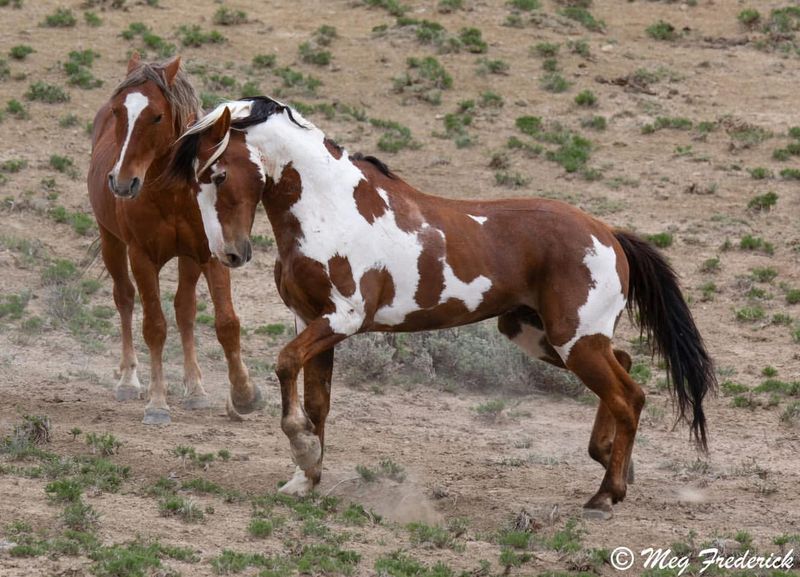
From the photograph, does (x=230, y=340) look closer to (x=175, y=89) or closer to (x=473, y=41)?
(x=175, y=89)

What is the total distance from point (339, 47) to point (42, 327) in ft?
21.7

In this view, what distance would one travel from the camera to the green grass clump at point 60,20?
49.7 feet

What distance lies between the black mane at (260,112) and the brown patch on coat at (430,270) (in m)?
0.87

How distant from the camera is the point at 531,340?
7.23m

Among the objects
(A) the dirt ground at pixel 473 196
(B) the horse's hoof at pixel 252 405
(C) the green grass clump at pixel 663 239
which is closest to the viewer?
(A) the dirt ground at pixel 473 196

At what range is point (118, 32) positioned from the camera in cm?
1515

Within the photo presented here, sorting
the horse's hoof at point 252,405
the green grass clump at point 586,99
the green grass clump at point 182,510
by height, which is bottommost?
the horse's hoof at point 252,405

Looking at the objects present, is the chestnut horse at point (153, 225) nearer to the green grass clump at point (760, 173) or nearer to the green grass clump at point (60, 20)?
the green grass clump at point (60, 20)

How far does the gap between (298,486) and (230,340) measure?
5.58ft

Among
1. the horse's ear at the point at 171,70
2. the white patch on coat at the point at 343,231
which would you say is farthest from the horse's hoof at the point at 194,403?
the white patch on coat at the point at 343,231

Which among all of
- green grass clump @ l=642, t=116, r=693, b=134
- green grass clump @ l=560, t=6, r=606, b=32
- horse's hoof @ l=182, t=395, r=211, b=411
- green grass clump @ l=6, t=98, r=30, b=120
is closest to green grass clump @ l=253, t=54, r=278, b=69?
green grass clump @ l=6, t=98, r=30, b=120

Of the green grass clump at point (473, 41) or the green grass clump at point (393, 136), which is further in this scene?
the green grass clump at point (473, 41)

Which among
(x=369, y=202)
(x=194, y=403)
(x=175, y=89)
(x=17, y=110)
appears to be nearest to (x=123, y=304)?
(x=194, y=403)

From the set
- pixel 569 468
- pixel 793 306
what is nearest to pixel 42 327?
pixel 569 468
